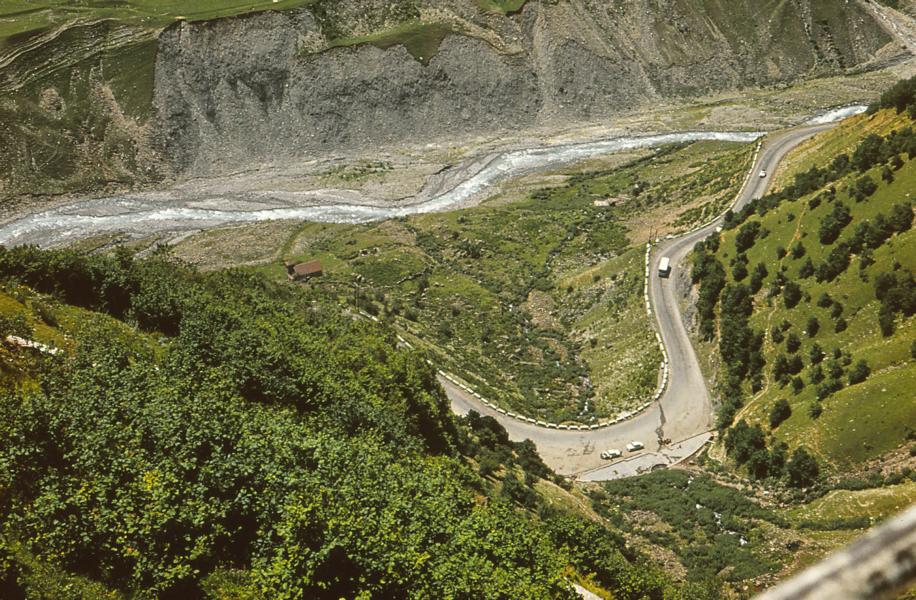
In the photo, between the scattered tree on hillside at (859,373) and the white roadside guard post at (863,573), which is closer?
the white roadside guard post at (863,573)

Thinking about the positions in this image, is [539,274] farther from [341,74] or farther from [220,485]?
[341,74]

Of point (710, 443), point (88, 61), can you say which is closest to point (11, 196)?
point (88, 61)

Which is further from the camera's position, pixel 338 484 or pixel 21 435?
pixel 338 484

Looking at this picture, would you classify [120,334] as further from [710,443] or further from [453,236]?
[453,236]

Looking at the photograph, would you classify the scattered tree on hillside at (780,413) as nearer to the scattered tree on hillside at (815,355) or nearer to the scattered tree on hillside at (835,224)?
the scattered tree on hillside at (815,355)

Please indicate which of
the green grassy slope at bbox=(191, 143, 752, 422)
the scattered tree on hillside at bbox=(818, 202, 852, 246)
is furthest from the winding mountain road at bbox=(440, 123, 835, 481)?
the scattered tree on hillside at bbox=(818, 202, 852, 246)

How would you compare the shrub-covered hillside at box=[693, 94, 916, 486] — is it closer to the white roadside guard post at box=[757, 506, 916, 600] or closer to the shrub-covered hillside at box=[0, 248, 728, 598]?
the shrub-covered hillside at box=[0, 248, 728, 598]

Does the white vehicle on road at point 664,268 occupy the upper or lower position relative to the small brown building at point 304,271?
lower

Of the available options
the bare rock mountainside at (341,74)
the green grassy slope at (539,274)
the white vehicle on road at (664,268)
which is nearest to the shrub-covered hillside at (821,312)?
the white vehicle on road at (664,268)
